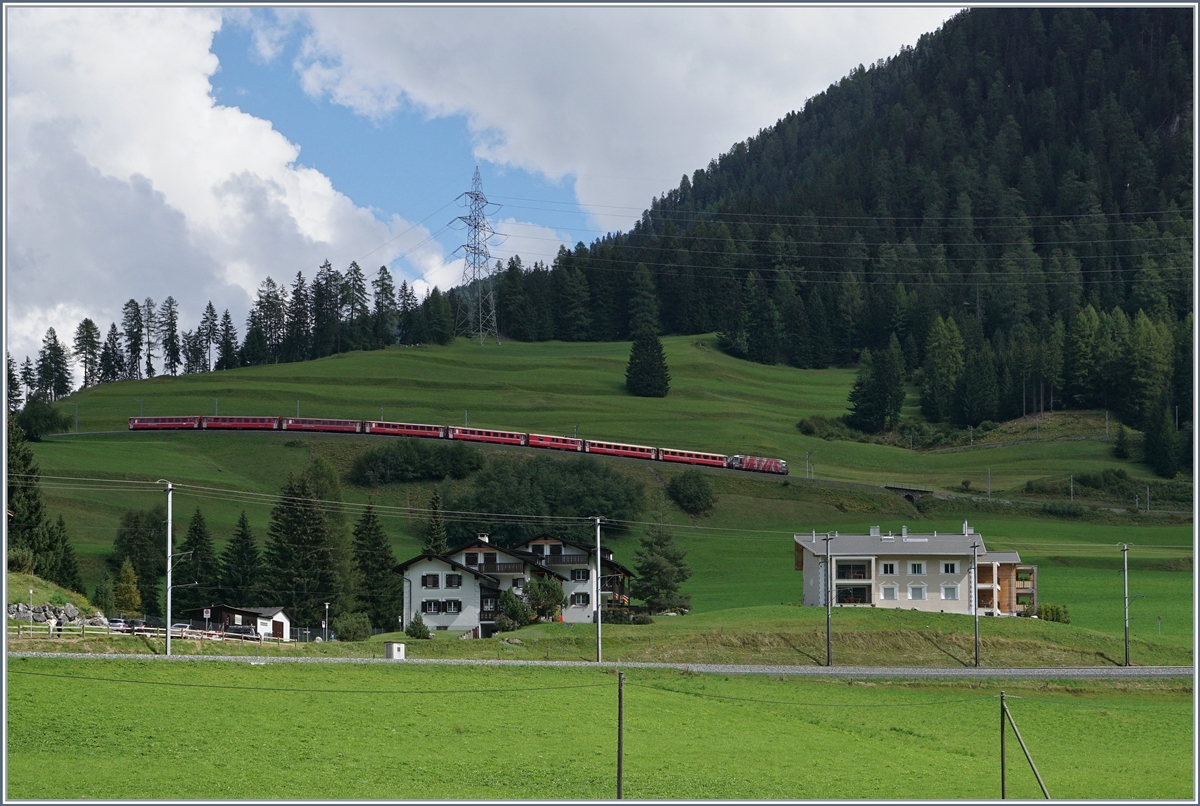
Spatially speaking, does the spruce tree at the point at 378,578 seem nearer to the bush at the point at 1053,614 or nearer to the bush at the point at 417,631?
the bush at the point at 417,631

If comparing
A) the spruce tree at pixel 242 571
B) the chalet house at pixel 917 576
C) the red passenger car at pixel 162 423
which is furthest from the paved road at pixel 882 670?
the red passenger car at pixel 162 423

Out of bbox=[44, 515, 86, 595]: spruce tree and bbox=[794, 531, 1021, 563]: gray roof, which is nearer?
bbox=[44, 515, 86, 595]: spruce tree

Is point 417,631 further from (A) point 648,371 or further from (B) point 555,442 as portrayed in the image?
(A) point 648,371

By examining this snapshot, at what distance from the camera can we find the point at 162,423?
128 m

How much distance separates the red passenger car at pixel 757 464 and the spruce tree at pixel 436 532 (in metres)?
36.2

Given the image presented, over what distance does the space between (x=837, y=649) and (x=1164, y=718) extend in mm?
15706

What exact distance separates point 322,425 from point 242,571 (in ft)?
148

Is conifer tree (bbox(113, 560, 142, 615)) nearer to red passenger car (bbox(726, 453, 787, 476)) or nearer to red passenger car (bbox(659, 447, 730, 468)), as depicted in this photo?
red passenger car (bbox(659, 447, 730, 468))

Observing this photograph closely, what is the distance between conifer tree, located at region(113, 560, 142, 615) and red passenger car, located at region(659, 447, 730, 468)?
182 ft

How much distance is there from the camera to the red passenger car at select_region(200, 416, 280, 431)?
403 ft

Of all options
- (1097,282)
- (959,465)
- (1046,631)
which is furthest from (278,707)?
(1097,282)

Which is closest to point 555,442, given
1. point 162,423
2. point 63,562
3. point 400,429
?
point 400,429

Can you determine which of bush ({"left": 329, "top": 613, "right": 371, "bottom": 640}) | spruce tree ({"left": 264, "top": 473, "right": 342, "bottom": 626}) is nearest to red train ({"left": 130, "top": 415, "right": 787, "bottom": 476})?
spruce tree ({"left": 264, "top": 473, "right": 342, "bottom": 626})

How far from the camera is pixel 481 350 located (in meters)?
189
